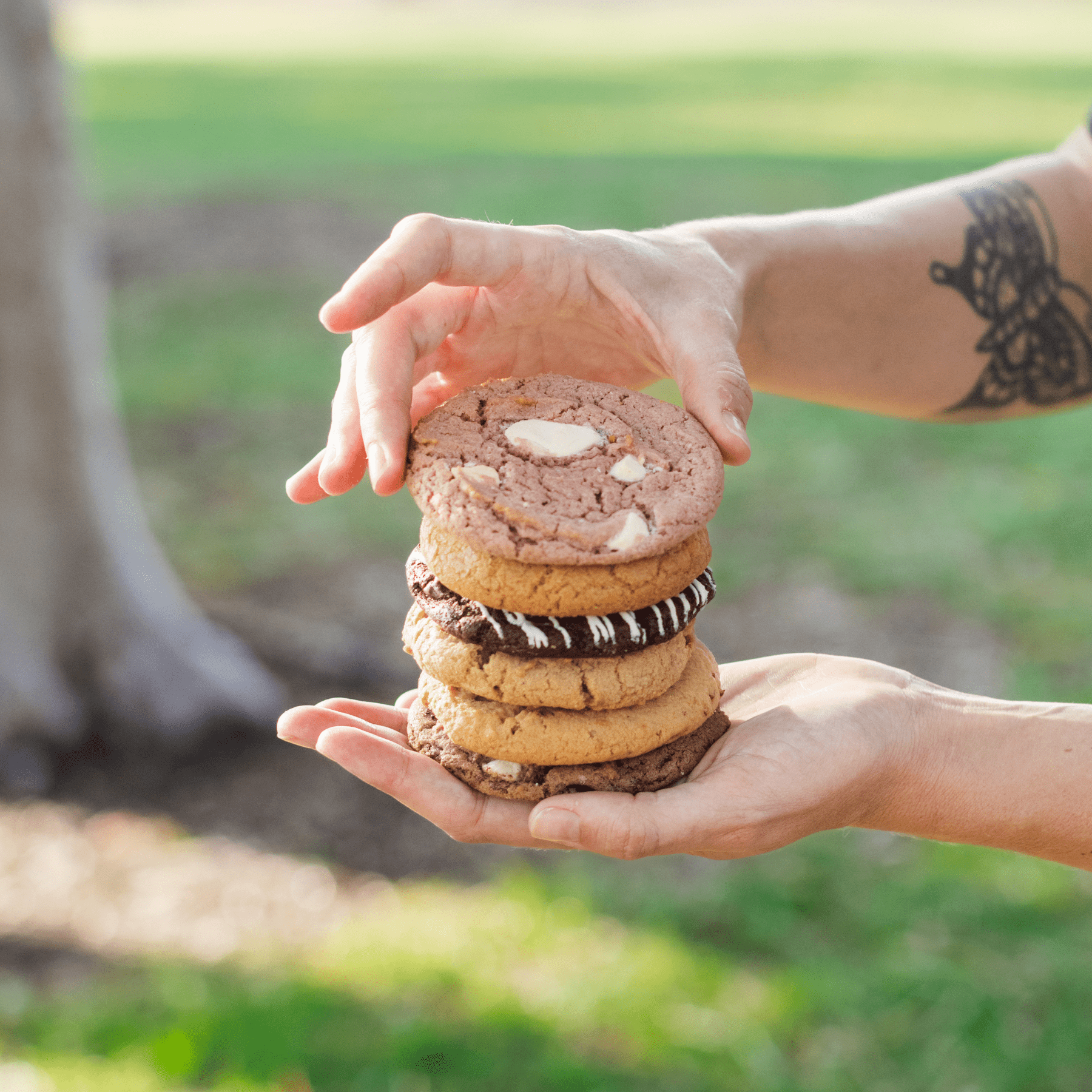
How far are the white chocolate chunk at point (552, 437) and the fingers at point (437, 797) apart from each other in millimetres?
730

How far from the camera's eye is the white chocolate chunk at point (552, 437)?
2.56m

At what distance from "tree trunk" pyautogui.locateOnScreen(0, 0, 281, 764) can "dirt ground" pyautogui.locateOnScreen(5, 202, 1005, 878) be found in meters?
0.21

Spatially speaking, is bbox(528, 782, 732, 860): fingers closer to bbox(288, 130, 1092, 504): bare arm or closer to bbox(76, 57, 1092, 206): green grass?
bbox(288, 130, 1092, 504): bare arm

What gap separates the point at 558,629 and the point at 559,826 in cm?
42

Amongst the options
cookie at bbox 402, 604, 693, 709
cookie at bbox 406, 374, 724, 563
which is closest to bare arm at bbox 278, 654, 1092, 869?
cookie at bbox 402, 604, 693, 709

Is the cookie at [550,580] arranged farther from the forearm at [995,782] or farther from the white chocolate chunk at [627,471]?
the forearm at [995,782]

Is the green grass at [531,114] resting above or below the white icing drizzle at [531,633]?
Result: above

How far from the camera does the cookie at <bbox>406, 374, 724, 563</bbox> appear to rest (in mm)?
2350

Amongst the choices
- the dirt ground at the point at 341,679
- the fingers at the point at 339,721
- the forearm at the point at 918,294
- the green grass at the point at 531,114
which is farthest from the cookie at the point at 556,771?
the green grass at the point at 531,114

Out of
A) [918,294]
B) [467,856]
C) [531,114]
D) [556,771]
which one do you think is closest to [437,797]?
[556,771]

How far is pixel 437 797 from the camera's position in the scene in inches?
97.4

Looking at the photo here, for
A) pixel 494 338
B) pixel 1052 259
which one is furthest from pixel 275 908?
pixel 1052 259

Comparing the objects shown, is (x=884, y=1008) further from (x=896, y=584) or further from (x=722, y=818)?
(x=896, y=584)

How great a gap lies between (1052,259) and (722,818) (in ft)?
7.46
